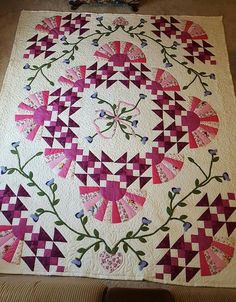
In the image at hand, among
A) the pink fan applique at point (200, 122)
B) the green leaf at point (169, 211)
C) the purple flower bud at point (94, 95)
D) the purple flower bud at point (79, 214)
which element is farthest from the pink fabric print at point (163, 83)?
the purple flower bud at point (79, 214)

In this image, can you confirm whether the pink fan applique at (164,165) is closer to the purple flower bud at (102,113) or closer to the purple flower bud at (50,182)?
the purple flower bud at (102,113)

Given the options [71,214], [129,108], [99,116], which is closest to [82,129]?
[99,116]

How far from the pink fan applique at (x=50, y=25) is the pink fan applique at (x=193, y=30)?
29.4 inches

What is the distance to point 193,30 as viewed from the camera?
218cm

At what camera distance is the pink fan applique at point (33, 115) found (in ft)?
5.99

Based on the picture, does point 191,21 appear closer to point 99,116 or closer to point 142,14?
point 142,14

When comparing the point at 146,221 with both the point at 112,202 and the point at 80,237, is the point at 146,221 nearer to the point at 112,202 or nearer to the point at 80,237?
the point at 112,202

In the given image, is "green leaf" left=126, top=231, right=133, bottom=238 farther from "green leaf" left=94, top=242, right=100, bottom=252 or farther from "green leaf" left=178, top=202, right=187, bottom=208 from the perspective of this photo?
"green leaf" left=178, top=202, right=187, bottom=208

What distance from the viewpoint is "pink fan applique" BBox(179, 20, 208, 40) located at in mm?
2152

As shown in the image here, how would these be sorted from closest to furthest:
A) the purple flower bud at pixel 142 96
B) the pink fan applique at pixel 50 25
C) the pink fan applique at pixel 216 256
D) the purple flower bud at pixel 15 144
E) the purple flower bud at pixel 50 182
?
the pink fan applique at pixel 216 256 < the purple flower bud at pixel 50 182 < the purple flower bud at pixel 15 144 < the purple flower bud at pixel 142 96 < the pink fan applique at pixel 50 25

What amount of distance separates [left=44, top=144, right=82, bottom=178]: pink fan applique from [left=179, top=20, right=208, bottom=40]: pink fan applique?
1003 mm

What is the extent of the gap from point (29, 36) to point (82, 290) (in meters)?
1.60

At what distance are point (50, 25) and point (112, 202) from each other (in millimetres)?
1213

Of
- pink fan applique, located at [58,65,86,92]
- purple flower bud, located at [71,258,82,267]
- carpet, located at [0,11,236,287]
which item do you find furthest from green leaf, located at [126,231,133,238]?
pink fan applique, located at [58,65,86,92]
